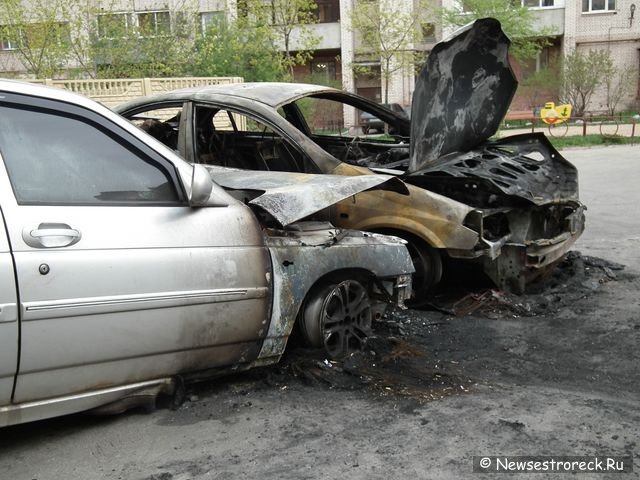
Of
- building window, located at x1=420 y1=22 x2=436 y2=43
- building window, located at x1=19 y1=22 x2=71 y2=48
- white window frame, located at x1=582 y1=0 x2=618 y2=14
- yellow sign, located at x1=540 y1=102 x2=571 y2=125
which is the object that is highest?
white window frame, located at x1=582 y1=0 x2=618 y2=14

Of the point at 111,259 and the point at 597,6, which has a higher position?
the point at 597,6

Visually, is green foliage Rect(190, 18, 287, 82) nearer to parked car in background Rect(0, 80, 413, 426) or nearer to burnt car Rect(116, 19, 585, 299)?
burnt car Rect(116, 19, 585, 299)

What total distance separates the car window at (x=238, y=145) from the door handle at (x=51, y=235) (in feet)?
8.50

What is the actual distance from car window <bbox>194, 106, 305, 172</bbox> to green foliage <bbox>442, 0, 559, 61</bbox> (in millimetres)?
26579

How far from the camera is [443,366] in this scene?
4184 millimetres

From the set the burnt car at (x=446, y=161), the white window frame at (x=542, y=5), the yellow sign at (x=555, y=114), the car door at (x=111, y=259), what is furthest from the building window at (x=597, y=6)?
the car door at (x=111, y=259)

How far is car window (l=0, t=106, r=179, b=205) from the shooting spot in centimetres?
305

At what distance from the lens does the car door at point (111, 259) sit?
116 inches

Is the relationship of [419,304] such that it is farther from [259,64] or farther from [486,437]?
[259,64]

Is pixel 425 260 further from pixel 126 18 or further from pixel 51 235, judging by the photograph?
pixel 126 18

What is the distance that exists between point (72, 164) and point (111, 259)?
0.51 m

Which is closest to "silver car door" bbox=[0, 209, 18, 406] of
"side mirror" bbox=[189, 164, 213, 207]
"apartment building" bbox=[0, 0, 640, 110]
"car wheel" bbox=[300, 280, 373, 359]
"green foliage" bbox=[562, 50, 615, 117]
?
"side mirror" bbox=[189, 164, 213, 207]

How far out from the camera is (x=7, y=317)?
9.32ft

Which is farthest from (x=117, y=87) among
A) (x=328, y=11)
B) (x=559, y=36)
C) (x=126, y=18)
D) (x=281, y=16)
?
(x=559, y=36)
